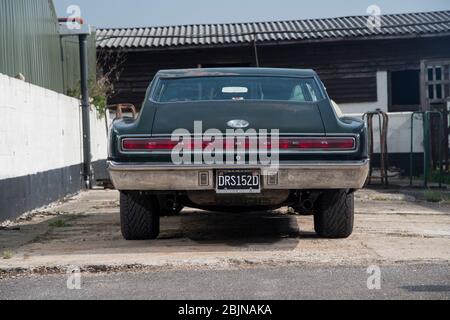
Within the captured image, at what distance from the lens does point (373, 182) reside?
15.5 meters

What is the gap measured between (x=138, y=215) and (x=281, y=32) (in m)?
15.4

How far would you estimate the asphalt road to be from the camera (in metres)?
4.89

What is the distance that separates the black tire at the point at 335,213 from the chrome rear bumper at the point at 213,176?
42 cm

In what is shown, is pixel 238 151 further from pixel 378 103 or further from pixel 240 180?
pixel 378 103

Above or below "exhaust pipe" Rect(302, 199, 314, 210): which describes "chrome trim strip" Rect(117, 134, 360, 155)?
above

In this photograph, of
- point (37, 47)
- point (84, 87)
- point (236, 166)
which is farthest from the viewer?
point (84, 87)

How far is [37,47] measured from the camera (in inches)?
512

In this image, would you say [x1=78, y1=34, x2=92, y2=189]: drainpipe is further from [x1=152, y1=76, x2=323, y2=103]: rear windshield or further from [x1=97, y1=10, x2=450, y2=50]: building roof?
[x1=152, y1=76, x2=323, y2=103]: rear windshield

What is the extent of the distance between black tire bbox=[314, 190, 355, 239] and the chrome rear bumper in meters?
0.42

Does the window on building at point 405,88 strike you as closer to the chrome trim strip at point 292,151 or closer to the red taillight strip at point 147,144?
the chrome trim strip at point 292,151

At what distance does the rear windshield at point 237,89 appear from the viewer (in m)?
7.50

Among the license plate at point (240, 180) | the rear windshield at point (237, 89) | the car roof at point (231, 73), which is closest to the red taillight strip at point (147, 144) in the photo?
the license plate at point (240, 180)

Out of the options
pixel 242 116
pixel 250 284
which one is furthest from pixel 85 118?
pixel 250 284

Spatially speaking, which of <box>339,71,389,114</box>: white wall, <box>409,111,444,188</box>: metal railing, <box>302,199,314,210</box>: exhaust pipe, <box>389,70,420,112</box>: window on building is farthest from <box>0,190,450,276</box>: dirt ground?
<box>389,70,420,112</box>: window on building
